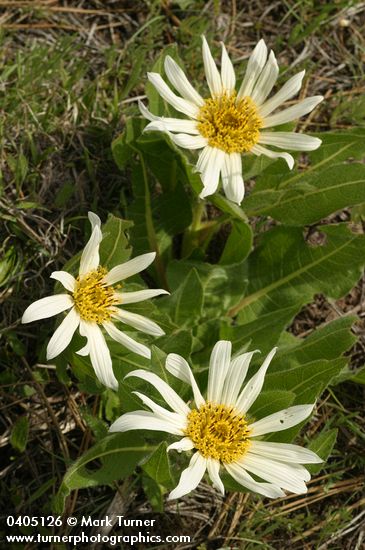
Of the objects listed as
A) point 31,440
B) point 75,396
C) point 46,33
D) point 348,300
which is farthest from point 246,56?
point 31,440

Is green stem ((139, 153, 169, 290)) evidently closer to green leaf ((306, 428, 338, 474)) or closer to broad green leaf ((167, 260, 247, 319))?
broad green leaf ((167, 260, 247, 319))

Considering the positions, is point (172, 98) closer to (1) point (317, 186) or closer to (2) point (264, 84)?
(2) point (264, 84)

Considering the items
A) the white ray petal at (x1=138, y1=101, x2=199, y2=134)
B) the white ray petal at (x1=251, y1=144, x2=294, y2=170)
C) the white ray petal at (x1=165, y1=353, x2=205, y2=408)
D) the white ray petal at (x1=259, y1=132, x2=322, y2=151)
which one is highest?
the white ray petal at (x1=138, y1=101, x2=199, y2=134)

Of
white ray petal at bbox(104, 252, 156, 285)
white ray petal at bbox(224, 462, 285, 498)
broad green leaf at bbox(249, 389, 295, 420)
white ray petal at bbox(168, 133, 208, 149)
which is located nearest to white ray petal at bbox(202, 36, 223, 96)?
white ray petal at bbox(168, 133, 208, 149)

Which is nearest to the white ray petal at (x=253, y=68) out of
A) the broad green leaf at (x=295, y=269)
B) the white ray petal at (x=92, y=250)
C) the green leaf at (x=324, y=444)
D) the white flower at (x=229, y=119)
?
the white flower at (x=229, y=119)

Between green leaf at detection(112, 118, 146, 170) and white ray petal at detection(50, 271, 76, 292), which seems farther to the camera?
green leaf at detection(112, 118, 146, 170)

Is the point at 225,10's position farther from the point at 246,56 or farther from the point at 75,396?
the point at 75,396
